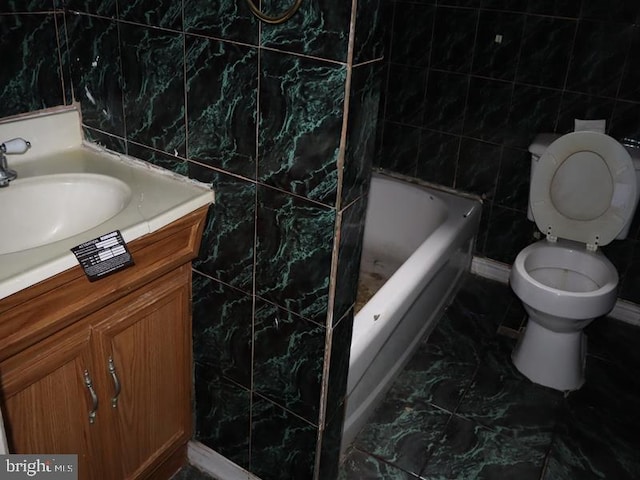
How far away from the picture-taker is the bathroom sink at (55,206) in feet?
4.97

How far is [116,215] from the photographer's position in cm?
142

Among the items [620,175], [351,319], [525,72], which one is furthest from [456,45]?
[351,319]

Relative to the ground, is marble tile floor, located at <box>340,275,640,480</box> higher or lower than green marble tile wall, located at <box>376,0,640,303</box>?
lower

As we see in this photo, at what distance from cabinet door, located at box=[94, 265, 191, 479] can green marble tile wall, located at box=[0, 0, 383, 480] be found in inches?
2.6

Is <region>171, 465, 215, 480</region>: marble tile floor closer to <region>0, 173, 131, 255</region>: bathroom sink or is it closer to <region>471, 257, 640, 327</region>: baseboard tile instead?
<region>0, 173, 131, 255</region>: bathroom sink

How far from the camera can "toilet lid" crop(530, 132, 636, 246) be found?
2.32 m

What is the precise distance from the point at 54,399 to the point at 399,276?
4.07 feet

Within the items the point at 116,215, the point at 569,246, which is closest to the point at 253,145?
the point at 116,215

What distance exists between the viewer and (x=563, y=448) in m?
2.10

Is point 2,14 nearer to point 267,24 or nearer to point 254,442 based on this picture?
point 267,24

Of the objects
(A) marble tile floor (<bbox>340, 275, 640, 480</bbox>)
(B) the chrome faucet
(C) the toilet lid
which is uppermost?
(B) the chrome faucet

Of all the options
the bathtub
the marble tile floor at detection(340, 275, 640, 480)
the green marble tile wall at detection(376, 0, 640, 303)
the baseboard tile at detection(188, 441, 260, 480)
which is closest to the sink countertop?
the bathtub

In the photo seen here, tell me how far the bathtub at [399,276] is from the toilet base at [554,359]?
44 cm

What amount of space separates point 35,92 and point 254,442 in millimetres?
1171
